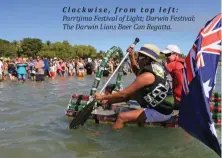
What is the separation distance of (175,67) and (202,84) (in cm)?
331

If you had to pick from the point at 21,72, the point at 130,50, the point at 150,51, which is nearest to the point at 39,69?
the point at 21,72

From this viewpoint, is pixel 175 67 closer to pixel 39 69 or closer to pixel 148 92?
pixel 148 92

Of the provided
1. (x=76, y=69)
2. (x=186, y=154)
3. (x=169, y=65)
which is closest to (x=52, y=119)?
(x=169, y=65)

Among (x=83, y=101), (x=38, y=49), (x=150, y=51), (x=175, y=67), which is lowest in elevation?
(x=83, y=101)

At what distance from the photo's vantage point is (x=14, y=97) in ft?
42.5

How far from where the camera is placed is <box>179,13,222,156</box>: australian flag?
3990 mm

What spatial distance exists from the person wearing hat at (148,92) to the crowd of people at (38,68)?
50.6ft

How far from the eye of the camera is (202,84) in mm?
4086

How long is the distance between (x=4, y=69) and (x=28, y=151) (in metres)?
17.1

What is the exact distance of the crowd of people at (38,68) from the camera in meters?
21.0

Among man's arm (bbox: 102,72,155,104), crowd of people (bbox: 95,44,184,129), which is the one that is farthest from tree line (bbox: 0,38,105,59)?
man's arm (bbox: 102,72,155,104)

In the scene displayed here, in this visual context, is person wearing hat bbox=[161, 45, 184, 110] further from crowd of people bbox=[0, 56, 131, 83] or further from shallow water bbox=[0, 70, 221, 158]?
crowd of people bbox=[0, 56, 131, 83]

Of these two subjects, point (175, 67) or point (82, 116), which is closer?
point (82, 116)

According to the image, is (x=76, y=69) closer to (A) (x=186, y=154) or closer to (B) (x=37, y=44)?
(A) (x=186, y=154)
